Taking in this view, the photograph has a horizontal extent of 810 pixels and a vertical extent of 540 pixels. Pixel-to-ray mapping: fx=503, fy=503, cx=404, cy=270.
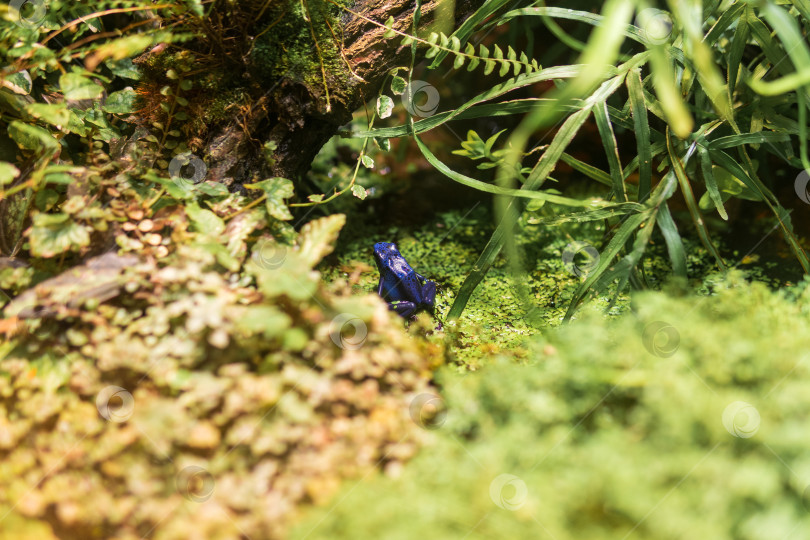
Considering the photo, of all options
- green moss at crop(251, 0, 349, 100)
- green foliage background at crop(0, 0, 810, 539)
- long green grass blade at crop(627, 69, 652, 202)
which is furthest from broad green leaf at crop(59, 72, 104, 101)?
long green grass blade at crop(627, 69, 652, 202)

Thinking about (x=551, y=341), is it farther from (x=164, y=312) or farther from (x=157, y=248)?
(x=157, y=248)

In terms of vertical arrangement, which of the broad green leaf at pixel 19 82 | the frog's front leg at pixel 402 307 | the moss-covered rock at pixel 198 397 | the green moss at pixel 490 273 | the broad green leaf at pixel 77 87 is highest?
the broad green leaf at pixel 77 87

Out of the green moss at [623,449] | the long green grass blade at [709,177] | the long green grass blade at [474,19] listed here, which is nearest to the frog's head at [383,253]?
the long green grass blade at [474,19]

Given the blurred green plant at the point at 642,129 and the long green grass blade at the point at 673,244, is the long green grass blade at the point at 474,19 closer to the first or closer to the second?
the blurred green plant at the point at 642,129

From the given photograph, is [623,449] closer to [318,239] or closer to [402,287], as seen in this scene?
[318,239]

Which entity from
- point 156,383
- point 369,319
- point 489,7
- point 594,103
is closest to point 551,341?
point 369,319

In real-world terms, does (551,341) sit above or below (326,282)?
above
